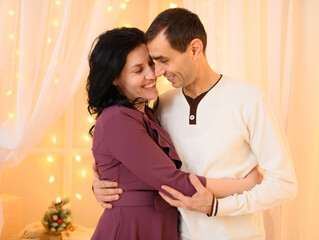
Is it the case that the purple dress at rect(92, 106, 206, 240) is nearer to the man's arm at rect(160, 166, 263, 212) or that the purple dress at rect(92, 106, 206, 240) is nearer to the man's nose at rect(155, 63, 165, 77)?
the man's arm at rect(160, 166, 263, 212)

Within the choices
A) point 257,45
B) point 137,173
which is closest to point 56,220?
point 137,173

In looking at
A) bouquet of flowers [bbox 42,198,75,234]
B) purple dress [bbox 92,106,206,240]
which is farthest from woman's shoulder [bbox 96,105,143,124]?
bouquet of flowers [bbox 42,198,75,234]

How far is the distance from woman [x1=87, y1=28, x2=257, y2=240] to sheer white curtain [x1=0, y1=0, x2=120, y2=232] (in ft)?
1.81

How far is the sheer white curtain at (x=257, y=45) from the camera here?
6.29 feet

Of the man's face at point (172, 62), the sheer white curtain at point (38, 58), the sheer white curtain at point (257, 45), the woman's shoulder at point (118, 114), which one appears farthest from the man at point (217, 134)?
the sheer white curtain at point (38, 58)

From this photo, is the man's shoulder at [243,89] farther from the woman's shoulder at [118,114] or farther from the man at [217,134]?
the woman's shoulder at [118,114]

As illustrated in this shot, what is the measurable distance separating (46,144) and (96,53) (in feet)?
4.36

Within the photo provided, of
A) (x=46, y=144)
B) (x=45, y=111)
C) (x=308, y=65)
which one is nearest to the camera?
(x=308, y=65)

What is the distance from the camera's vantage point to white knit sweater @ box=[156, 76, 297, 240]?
1.46 meters

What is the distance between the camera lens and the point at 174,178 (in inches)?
56.4

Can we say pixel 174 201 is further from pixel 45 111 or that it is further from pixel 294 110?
pixel 45 111

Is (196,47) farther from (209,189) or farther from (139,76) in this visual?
(209,189)

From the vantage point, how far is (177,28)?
160cm

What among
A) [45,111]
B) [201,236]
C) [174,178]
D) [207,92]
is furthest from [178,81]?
[45,111]
